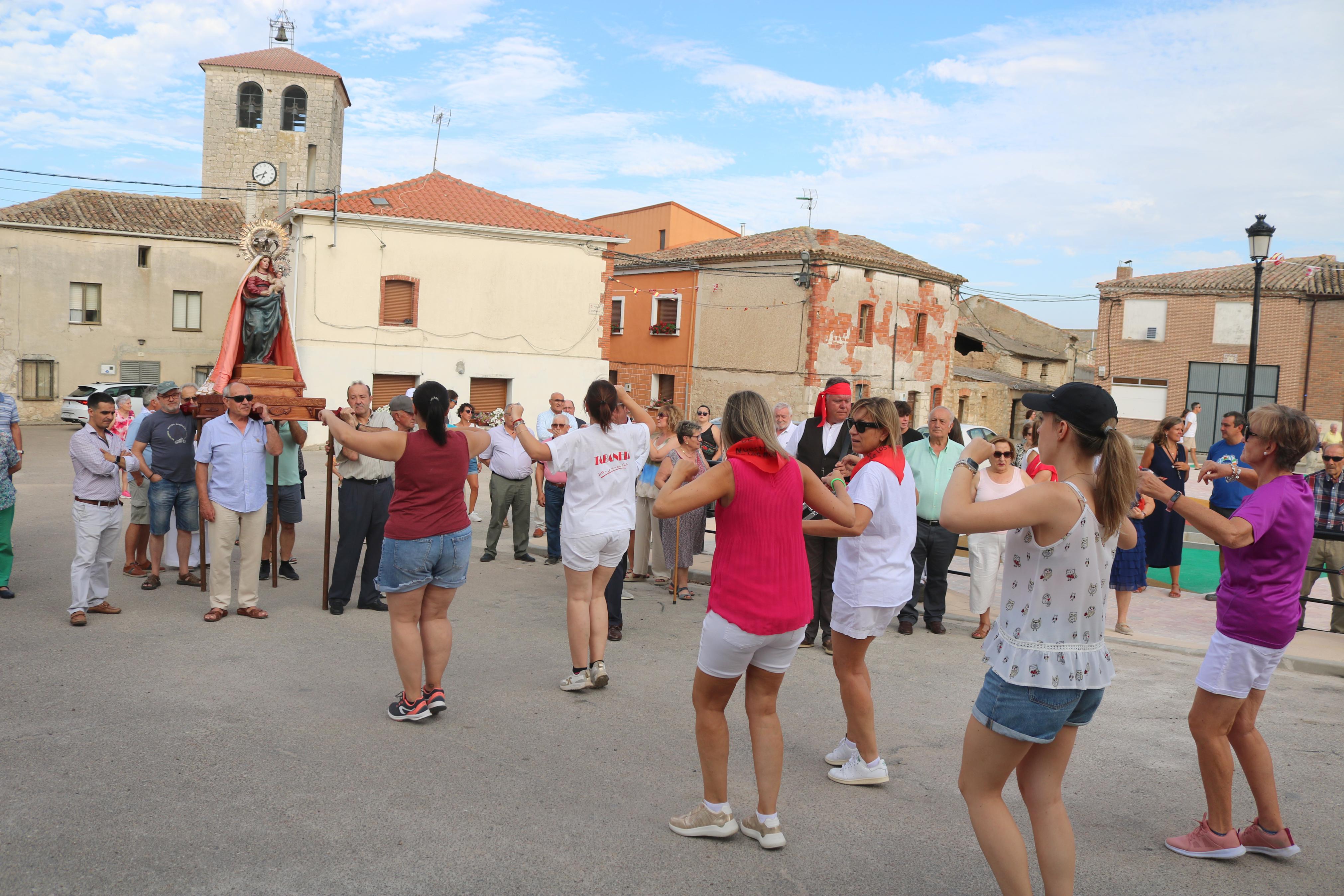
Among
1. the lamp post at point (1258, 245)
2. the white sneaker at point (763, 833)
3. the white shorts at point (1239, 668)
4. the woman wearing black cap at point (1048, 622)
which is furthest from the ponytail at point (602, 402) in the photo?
the lamp post at point (1258, 245)

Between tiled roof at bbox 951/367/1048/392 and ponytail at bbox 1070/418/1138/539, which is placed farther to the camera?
tiled roof at bbox 951/367/1048/392

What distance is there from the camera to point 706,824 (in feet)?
12.6

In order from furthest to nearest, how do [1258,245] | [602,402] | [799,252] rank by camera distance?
[799,252] → [1258,245] → [602,402]

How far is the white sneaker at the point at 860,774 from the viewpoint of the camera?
4.47m

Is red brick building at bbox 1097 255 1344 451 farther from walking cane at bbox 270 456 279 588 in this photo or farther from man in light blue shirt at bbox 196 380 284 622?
man in light blue shirt at bbox 196 380 284 622

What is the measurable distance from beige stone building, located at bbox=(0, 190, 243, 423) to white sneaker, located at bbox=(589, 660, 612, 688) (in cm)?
3371

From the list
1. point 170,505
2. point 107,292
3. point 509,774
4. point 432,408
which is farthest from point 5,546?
point 107,292

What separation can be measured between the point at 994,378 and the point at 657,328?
1479 centimetres

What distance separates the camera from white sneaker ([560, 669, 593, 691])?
573cm

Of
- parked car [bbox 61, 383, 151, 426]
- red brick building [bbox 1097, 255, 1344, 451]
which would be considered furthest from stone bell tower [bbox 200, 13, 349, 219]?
red brick building [bbox 1097, 255, 1344, 451]

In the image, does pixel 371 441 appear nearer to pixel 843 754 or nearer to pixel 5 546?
Result: pixel 843 754

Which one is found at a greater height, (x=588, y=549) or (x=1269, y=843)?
(x=588, y=549)

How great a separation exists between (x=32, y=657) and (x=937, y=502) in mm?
6482

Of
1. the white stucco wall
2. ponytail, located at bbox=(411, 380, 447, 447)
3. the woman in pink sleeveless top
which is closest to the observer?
the woman in pink sleeveless top
